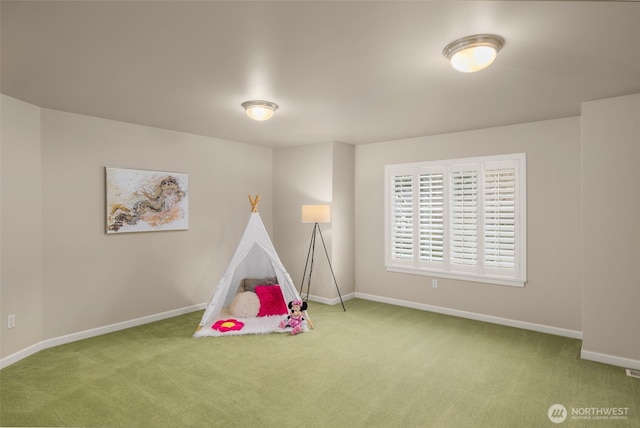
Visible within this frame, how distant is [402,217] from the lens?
559cm

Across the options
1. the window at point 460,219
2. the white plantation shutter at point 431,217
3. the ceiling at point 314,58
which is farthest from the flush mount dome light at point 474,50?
the white plantation shutter at point 431,217

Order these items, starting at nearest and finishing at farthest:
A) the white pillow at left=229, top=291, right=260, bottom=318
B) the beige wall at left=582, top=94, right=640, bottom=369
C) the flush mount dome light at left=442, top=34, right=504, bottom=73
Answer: the flush mount dome light at left=442, top=34, right=504, bottom=73 < the beige wall at left=582, top=94, right=640, bottom=369 < the white pillow at left=229, top=291, right=260, bottom=318

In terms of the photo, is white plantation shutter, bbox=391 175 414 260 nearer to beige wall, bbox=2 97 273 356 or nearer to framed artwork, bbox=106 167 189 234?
beige wall, bbox=2 97 273 356

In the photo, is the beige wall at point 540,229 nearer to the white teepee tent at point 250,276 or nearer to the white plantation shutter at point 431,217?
the white plantation shutter at point 431,217

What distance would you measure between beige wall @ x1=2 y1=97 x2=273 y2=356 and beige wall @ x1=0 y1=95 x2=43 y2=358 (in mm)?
10

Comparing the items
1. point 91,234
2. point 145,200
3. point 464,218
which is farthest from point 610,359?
point 91,234

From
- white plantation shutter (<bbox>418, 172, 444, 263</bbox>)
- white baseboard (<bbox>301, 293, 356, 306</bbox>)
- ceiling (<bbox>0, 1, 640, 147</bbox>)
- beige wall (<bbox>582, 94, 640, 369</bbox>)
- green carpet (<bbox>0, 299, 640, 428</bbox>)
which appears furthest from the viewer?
white baseboard (<bbox>301, 293, 356, 306</bbox>)

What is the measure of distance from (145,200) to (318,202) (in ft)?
8.33

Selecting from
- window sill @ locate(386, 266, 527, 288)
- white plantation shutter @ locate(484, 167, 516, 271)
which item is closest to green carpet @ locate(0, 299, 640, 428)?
window sill @ locate(386, 266, 527, 288)

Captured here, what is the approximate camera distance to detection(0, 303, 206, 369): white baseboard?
3.57m

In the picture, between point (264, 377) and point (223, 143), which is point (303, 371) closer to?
point (264, 377)

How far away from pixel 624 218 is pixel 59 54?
16.3 ft

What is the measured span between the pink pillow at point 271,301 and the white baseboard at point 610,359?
3.41 m

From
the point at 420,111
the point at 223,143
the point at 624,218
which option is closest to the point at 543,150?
the point at 624,218
